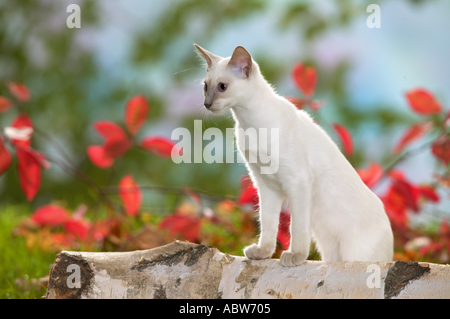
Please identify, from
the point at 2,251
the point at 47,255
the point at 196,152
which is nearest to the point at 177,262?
the point at 196,152

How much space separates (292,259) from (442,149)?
0.73 m

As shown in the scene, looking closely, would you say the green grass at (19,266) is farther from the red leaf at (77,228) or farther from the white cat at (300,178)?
the white cat at (300,178)

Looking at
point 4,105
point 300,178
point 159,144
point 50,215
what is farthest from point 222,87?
point 50,215

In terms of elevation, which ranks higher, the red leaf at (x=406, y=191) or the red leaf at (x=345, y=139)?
the red leaf at (x=345, y=139)

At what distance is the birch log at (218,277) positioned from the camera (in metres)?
0.80

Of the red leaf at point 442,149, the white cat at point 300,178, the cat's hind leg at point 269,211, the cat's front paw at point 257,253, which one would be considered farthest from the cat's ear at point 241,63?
the red leaf at point 442,149

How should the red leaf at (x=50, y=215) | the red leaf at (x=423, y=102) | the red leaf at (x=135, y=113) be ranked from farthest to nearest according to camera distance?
the red leaf at (x=50, y=215)
the red leaf at (x=135, y=113)
the red leaf at (x=423, y=102)

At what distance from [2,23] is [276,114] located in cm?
231

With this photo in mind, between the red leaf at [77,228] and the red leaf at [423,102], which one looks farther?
the red leaf at [77,228]

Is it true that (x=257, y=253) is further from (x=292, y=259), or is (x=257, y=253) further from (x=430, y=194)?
(x=430, y=194)

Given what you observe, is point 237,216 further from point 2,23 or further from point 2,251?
point 2,23

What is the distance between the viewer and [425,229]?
6.54 feet

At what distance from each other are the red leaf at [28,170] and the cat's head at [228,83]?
666 millimetres

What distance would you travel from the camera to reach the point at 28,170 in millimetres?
1312
